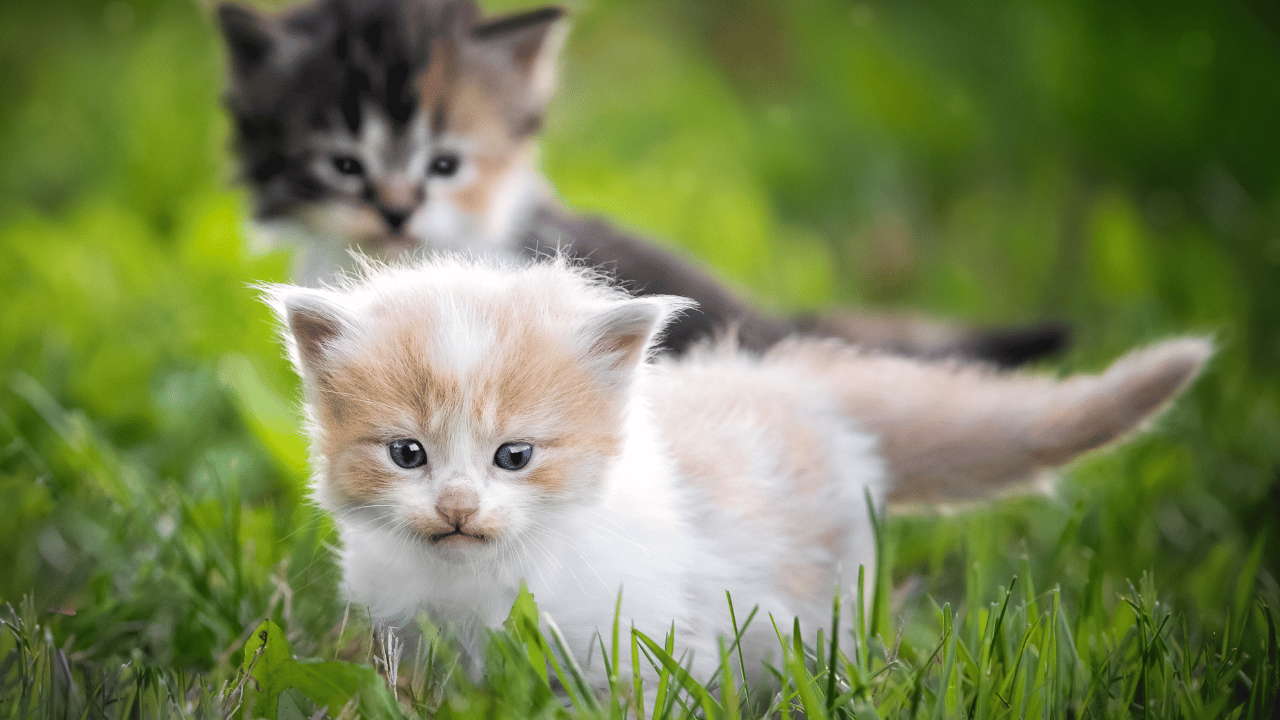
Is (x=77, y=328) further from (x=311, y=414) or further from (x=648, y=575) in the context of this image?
(x=648, y=575)

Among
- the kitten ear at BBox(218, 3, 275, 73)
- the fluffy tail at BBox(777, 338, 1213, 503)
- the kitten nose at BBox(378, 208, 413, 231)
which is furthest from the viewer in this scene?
the kitten ear at BBox(218, 3, 275, 73)

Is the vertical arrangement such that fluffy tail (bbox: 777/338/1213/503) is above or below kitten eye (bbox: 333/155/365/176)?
below

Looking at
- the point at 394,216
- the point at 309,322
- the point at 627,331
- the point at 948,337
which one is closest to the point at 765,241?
the point at 948,337

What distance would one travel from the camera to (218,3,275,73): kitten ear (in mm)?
1956

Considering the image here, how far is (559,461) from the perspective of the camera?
1.31 meters

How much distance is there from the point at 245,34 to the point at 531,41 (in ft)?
1.61

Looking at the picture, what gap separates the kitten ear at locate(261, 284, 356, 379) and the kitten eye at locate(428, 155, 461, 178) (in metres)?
0.59

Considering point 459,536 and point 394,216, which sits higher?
point 394,216

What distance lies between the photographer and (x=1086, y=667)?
147 centimetres

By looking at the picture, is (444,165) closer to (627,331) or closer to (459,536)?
(627,331)

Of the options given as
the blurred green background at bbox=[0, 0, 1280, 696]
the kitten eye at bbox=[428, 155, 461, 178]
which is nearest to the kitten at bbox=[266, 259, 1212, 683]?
the blurred green background at bbox=[0, 0, 1280, 696]

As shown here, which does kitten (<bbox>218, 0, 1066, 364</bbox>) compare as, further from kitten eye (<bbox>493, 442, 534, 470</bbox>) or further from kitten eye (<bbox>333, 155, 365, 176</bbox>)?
kitten eye (<bbox>493, 442, 534, 470</bbox>)

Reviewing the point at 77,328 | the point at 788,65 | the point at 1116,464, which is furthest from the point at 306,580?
the point at 788,65

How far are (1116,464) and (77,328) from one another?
7.60 ft
